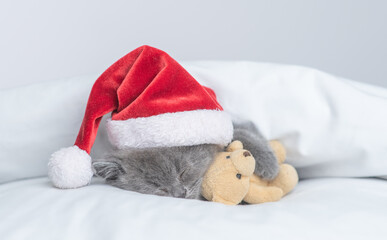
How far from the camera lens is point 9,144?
4.13 feet

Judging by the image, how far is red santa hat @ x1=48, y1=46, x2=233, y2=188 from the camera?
997 mm

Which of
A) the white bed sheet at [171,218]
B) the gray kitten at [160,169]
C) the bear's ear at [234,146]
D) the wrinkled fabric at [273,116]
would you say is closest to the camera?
the white bed sheet at [171,218]

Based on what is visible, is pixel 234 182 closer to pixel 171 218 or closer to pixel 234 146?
pixel 234 146

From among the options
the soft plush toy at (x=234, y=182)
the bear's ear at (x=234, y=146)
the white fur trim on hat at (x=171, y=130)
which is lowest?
the soft plush toy at (x=234, y=182)

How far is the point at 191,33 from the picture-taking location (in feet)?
6.93

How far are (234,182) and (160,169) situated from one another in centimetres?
17

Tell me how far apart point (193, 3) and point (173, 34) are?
180mm

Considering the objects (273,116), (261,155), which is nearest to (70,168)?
(261,155)

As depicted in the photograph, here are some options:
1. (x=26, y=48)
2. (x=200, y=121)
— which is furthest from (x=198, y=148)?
(x=26, y=48)

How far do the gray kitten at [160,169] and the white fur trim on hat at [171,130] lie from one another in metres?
0.02

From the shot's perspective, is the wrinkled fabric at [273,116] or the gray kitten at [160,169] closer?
the gray kitten at [160,169]

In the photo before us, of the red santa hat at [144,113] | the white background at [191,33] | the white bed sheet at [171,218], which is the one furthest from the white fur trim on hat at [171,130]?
the white background at [191,33]

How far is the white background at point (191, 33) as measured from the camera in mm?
2025

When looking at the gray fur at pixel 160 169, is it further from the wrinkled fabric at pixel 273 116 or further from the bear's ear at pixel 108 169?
the wrinkled fabric at pixel 273 116
